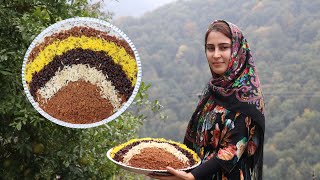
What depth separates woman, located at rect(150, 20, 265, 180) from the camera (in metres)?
1.93

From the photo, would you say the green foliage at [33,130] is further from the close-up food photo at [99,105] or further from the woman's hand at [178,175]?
the woman's hand at [178,175]

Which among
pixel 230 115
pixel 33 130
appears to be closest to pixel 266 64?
pixel 33 130

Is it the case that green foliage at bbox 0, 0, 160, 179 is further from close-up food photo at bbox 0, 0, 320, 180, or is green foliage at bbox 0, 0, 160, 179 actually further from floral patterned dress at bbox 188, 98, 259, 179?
floral patterned dress at bbox 188, 98, 259, 179

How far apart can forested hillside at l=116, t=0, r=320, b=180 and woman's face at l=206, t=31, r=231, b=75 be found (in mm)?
15496

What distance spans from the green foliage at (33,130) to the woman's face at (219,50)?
709mm

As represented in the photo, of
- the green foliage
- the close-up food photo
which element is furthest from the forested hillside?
the close-up food photo

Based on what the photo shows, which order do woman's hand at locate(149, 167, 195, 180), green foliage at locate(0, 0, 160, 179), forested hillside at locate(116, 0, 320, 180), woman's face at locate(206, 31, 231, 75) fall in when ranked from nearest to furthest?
woman's hand at locate(149, 167, 195, 180) → woman's face at locate(206, 31, 231, 75) → green foliage at locate(0, 0, 160, 179) → forested hillside at locate(116, 0, 320, 180)

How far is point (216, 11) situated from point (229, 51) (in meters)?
28.8

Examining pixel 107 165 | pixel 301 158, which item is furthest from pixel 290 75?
pixel 107 165

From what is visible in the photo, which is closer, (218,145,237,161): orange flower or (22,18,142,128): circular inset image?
(218,145,237,161): orange flower

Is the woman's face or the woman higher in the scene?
the woman's face

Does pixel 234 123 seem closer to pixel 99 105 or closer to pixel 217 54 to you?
pixel 217 54

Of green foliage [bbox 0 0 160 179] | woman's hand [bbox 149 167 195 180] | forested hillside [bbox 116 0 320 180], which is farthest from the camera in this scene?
forested hillside [bbox 116 0 320 180]

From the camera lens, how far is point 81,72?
81.0 inches
